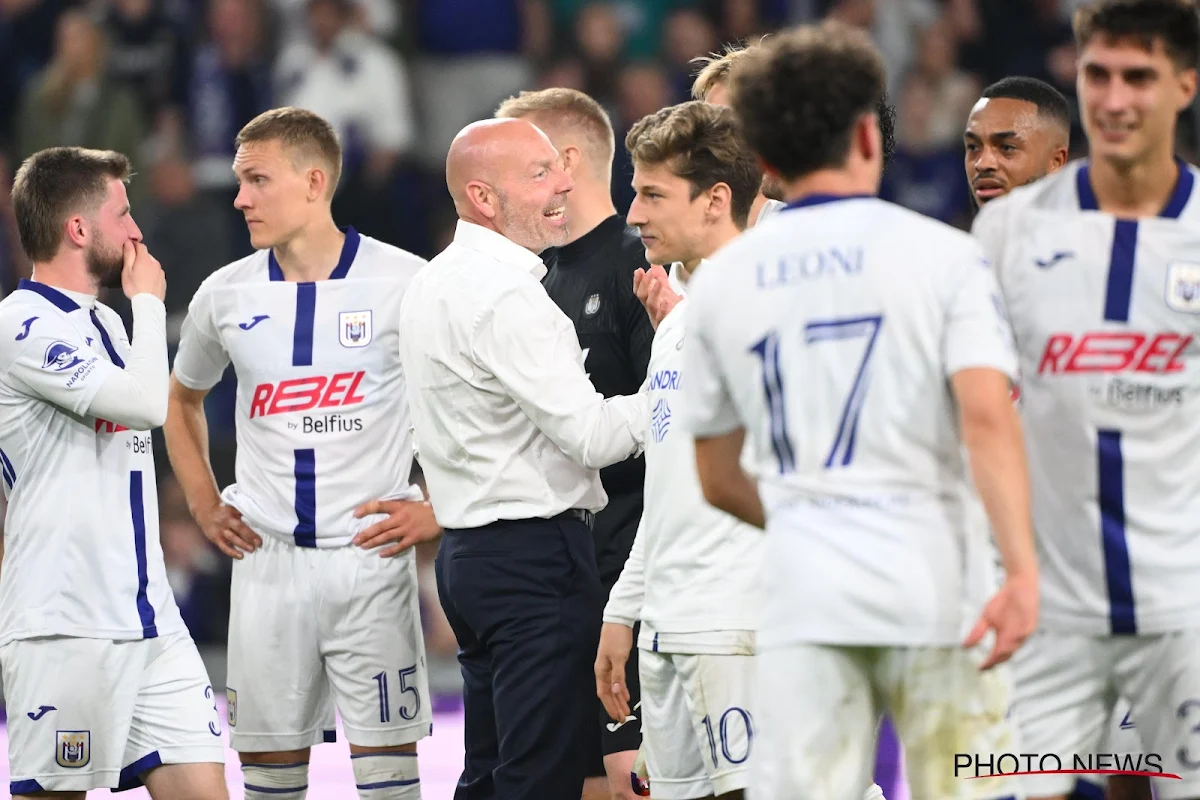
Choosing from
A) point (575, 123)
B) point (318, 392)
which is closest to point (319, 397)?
point (318, 392)

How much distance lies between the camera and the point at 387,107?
11.1 m

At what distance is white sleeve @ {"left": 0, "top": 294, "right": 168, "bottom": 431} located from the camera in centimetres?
485

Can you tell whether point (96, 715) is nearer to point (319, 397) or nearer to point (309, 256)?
point (319, 397)

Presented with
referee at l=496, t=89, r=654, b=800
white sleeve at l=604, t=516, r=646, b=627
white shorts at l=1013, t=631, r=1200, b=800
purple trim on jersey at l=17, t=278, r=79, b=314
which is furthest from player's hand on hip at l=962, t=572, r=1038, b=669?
purple trim on jersey at l=17, t=278, r=79, b=314

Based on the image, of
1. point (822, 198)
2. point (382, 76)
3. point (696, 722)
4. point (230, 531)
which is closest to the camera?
point (822, 198)

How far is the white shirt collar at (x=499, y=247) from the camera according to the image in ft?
16.2

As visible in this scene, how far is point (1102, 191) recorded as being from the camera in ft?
11.7

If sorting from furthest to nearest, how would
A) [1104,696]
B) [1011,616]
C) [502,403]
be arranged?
[502,403] → [1104,696] → [1011,616]

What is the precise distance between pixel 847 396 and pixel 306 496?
2.85 metres

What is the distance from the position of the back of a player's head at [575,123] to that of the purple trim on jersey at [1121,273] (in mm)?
2658

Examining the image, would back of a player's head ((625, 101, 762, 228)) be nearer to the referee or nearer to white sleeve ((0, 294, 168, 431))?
the referee

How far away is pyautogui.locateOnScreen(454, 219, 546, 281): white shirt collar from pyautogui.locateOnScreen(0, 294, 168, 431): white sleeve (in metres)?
1.05

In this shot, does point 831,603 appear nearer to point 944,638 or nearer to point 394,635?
point 944,638

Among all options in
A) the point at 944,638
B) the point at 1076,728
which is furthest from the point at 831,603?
the point at 1076,728
